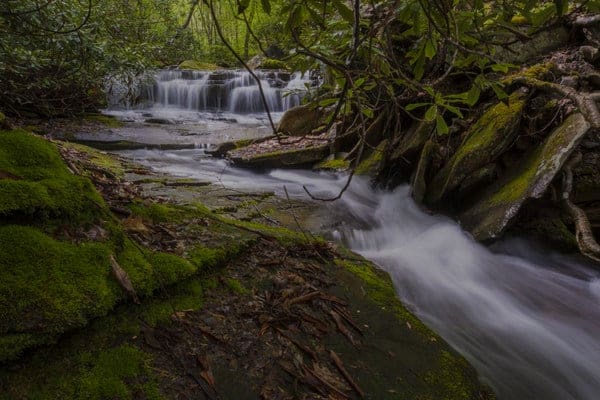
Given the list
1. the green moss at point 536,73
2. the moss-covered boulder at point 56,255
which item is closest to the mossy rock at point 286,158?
the green moss at point 536,73

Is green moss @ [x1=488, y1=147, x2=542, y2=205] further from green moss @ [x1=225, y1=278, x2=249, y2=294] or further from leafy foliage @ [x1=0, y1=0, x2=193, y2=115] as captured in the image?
leafy foliage @ [x1=0, y1=0, x2=193, y2=115]

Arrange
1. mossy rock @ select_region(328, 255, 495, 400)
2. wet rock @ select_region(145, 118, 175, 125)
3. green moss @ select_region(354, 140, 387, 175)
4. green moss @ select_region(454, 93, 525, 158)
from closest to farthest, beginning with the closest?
mossy rock @ select_region(328, 255, 495, 400)
green moss @ select_region(454, 93, 525, 158)
green moss @ select_region(354, 140, 387, 175)
wet rock @ select_region(145, 118, 175, 125)

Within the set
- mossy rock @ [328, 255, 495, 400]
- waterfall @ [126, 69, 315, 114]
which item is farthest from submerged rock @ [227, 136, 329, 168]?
waterfall @ [126, 69, 315, 114]

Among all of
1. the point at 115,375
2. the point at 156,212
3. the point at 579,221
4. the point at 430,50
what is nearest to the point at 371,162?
the point at 579,221

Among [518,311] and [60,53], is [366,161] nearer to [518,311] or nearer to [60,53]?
[518,311]

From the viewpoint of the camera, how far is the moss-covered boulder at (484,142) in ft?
17.1

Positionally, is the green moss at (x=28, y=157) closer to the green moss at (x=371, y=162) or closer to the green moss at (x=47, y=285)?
the green moss at (x=47, y=285)

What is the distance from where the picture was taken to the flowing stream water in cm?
297

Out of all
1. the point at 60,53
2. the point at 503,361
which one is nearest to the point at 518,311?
the point at 503,361

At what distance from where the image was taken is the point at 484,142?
5312 millimetres

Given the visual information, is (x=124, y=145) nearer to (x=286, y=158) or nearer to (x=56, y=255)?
(x=286, y=158)

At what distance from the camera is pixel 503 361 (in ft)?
9.55

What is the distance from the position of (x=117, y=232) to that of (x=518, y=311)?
4.01 meters

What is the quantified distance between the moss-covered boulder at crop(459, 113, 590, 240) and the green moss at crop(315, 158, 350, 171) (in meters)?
2.75
